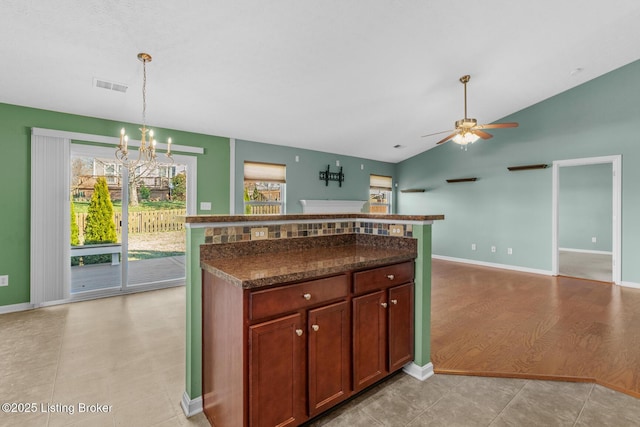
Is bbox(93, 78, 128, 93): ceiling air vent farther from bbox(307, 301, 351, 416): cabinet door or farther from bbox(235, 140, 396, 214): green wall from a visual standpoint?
bbox(307, 301, 351, 416): cabinet door

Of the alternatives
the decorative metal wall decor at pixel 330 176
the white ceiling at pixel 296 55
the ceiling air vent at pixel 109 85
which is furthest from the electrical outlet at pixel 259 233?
the decorative metal wall decor at pixel 330 176

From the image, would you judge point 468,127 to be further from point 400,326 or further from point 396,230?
point 400,326

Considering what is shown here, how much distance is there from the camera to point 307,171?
6102 mm

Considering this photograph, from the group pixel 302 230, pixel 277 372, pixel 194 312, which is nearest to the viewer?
pixel 277 372

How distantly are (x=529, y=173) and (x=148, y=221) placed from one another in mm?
6634

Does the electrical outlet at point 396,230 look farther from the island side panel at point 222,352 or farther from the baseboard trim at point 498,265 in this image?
the baseboard trim at point 498,265

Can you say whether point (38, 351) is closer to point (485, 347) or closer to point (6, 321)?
point (6, 321)

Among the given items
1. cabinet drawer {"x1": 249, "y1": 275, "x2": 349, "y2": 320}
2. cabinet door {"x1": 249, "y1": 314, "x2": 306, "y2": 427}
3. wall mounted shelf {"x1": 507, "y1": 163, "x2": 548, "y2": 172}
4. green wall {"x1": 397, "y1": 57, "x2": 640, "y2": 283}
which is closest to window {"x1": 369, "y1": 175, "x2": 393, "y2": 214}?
green wall {"x1": 397, "y1": 57, "x2": 640, "y2": 283}

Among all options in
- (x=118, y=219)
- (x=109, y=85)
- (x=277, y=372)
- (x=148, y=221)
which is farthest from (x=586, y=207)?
(x=118, y=219)

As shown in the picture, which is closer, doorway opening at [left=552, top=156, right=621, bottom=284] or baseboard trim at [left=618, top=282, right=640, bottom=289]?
baseboard trim at [left=618, top=282, right=640, bottom=289]

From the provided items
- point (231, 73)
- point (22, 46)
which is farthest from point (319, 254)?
point (22, 46)

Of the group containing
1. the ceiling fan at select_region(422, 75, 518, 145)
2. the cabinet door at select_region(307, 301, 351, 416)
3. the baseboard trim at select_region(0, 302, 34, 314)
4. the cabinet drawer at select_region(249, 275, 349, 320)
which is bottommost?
the baseboard trim at select_region(0, 302, 34, 314)

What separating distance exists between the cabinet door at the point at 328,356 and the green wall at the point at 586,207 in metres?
7.90

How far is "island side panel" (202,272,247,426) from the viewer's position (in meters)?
1.34
